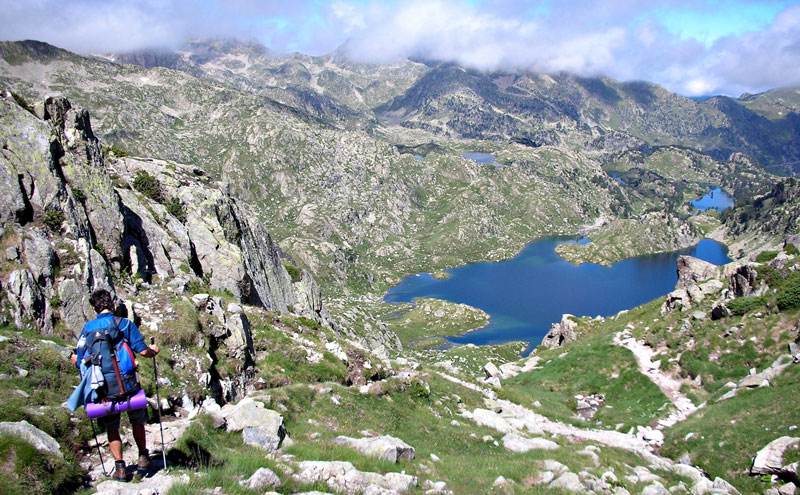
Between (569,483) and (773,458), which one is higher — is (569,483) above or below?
above

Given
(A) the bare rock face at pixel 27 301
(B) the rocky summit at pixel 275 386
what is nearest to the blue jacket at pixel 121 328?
(B) the rocky summit at pixel 275 386

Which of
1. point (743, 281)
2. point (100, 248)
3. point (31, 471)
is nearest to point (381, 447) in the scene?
point (31, 471)

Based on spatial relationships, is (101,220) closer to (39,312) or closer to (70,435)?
(39,312)

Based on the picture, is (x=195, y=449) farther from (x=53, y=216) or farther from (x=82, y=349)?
(x=53, y=216)

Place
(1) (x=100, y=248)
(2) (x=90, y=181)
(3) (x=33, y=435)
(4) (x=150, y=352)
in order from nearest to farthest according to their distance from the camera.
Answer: (3) (x=33, y=435)
(4) (x=150, y=352)
(1) (x=100, y=248)
(2) (x=90, y=181)

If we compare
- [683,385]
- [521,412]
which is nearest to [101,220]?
[521,412]

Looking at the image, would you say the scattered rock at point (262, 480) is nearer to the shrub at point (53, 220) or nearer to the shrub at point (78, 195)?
the shrub at point (53, 220)

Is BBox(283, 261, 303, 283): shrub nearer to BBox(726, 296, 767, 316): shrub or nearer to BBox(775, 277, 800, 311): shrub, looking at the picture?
BBox(726, 296, 767, 316): shrub

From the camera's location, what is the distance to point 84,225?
2392 centimetres

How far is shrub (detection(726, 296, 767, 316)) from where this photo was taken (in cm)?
3966

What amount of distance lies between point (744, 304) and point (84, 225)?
5298 centimetres

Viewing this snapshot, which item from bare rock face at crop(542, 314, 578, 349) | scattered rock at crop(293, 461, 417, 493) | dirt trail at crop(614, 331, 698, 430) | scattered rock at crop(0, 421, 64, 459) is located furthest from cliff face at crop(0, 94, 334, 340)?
bare rock face at crop(542, 314, 578, 349)

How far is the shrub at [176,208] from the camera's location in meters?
38.4

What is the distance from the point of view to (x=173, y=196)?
40344 millimetres
